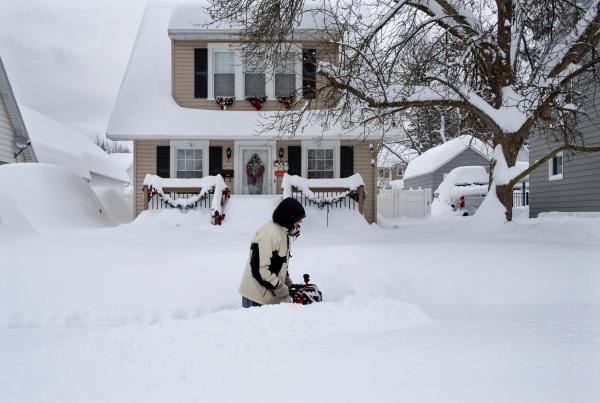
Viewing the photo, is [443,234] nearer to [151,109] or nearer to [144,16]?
[151,109]

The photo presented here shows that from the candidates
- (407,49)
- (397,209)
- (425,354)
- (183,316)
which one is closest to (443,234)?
(407,49)

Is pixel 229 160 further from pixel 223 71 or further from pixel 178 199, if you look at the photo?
pixel 223 71

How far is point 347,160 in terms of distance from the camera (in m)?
16.2

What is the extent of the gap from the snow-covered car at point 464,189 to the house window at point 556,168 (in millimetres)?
3351

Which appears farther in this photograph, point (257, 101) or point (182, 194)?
point (257, 101)

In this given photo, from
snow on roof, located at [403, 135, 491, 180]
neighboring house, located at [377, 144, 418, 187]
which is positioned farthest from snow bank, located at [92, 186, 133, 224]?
neighboring house, located at [377, 144, 418, 187]

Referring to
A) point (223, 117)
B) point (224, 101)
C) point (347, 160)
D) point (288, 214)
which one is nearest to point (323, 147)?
point (347, 160)

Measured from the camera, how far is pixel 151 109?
15.8 m

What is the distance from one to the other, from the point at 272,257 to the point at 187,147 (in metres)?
12.2

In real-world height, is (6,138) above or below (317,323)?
above

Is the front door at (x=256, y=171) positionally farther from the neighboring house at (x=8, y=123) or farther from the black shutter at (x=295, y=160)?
the neighboring house at (x=8, y=123)

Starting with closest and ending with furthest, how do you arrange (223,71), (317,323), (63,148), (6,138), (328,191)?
(317,323) < (328,191) < (223,71) < (6,138) < (63,148)

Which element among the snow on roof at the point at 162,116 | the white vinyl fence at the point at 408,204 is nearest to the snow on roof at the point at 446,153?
the white vinyl fence at the point at 408,204

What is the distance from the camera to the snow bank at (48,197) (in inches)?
462
